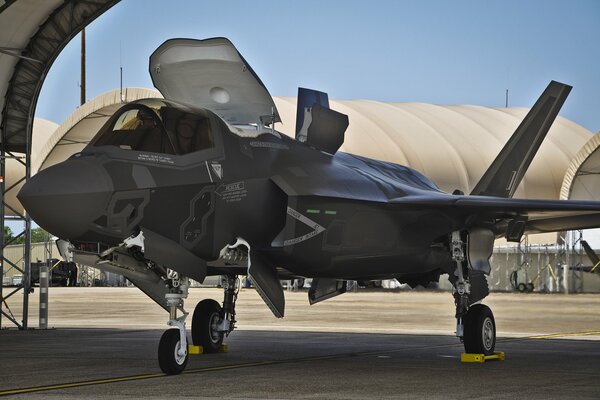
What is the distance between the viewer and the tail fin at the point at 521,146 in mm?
17047

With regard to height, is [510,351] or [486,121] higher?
[486,121]

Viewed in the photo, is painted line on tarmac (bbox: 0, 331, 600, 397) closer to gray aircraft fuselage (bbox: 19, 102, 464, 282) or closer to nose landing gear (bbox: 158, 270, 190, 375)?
nose landing gear (bbox: 158, 270, 190, 375)

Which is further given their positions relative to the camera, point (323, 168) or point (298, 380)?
point (323, 168)

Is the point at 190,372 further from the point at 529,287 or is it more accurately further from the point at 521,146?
the point at 529,287

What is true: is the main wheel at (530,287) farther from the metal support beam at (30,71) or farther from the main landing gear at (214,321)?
the main landing gear at (214,321)

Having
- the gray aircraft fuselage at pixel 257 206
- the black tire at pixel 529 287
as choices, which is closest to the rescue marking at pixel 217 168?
the gray aircraft fuselage at pixel 257 206

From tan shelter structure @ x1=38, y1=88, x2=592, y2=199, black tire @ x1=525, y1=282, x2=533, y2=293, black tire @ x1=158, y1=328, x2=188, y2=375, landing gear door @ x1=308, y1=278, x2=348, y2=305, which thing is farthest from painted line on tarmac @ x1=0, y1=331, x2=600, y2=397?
tan shelter structure @ x1=38, y1=88, x2=592, y2=199

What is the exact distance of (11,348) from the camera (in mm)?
16094

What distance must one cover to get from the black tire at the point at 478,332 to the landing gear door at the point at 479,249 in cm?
58

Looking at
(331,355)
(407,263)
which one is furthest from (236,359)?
(407,263)

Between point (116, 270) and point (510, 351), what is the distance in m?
7.21

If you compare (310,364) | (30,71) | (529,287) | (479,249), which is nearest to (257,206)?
(310,364)

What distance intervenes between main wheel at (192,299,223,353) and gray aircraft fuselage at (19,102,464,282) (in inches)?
91.9

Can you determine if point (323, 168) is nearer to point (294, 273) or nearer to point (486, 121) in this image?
point (294, 273)
